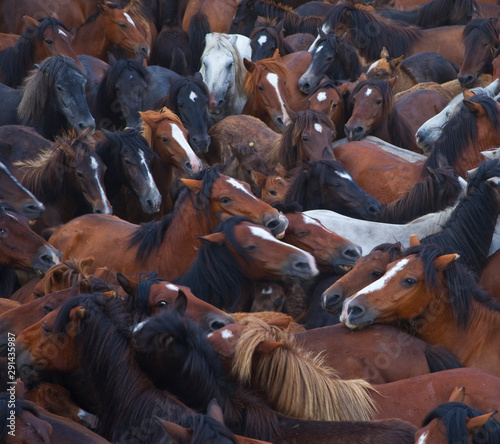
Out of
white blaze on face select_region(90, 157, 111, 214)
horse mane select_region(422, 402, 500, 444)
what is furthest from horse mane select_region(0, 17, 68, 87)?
horse mane select_region(422, 402, 500, 444)

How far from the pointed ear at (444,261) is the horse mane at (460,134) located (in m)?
2.07

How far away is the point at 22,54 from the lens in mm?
7477

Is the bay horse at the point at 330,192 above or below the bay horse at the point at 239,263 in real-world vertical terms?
below

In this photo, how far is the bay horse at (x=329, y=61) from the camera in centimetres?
821

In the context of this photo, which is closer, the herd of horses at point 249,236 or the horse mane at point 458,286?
the herd of horses at point 249,236

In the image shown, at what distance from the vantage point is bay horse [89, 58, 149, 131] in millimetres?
6977

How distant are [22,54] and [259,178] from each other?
2707 mm

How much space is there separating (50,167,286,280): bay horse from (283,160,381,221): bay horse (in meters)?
0.89

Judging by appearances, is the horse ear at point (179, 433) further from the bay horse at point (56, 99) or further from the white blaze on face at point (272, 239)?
the bay horse at point (56, 99)

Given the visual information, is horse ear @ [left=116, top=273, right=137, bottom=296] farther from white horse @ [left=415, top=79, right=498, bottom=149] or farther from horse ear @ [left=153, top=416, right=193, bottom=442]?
white horse @ [left=415, top=79, right=498, bottom=149]

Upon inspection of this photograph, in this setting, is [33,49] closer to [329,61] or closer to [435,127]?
[329,61]

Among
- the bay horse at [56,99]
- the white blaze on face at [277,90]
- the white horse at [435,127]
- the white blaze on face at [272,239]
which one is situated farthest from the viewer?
the white blaze on face at [277,90]

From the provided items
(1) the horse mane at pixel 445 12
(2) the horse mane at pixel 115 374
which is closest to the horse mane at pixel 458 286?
(2) the horse mane at pixel 115 374

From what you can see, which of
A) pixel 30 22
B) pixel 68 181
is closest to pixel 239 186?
pixel 68 181
